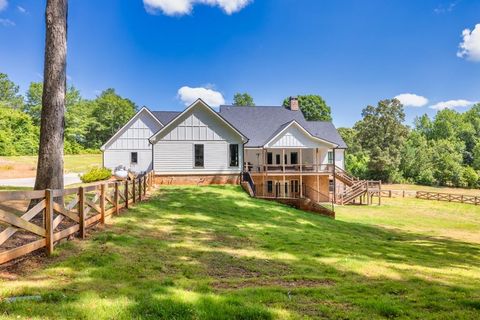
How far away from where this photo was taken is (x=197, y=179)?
22.2 m

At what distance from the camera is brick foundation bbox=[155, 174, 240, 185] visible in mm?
21938

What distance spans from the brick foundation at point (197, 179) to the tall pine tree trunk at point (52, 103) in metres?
14.1

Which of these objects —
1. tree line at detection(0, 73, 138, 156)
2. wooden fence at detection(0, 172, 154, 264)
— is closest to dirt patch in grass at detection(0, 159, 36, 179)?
tree line at detection(0, 73, 138, 156)

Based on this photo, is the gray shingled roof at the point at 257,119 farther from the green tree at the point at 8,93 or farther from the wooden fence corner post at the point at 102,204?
the green tree at the point at 8,93

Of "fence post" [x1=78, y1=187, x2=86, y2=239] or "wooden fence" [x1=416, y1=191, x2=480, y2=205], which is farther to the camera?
"wooden fence" [x1=416, y1=191, x2=480, y2=205]

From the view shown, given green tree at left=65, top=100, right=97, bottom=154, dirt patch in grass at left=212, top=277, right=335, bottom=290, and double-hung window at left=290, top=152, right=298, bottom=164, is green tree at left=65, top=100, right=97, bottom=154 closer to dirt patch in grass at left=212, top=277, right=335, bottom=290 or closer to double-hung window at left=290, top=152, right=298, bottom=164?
double-hung window at left=290, top=152, right=298, bottom=164

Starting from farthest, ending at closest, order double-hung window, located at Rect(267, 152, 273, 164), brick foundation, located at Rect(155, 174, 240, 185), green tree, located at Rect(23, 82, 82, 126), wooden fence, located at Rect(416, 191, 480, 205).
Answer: green tree, located at Rect(23, 82, 82, 126) → wooden fence, located at Rect(416, 191, 480, 205) → double-hung window, located at Rect(267, 152, 273, 164) → brick foundation, located at Rect(155, 174, 240, 185)

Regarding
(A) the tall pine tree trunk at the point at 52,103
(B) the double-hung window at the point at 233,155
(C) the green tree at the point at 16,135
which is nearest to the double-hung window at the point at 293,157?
(B) the double-hung window at the point at 233,155

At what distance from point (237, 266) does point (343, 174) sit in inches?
1021

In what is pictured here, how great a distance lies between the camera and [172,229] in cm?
887

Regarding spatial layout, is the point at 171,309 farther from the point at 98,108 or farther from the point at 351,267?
the point at 98,108

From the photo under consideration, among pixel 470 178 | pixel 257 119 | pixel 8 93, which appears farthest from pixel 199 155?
pixel 8 93

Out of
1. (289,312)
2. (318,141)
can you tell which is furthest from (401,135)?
(289,312)

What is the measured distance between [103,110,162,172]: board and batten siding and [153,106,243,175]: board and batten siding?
28.1ft
